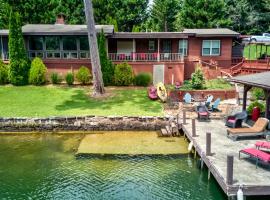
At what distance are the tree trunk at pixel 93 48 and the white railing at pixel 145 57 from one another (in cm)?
541

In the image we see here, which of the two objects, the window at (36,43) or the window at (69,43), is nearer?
the window at (69,43)

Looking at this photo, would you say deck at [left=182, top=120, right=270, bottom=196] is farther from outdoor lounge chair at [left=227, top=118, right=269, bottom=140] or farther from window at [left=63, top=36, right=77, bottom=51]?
window at [left=63, top=36, right=77, bottom=51]

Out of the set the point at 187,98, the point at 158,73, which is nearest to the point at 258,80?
the point at 187,98

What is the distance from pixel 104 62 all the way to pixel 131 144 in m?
12.0

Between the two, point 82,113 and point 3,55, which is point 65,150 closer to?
point 82,113

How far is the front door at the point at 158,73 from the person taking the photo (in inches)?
1204

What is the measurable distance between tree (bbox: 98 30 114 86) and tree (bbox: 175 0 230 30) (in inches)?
983

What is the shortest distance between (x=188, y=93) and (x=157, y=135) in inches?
220

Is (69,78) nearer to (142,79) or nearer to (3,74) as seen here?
(3,74)

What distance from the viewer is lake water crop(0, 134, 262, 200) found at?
517 inches

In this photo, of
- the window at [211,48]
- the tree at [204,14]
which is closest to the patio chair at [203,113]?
the window at [211,48]

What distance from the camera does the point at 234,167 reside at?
42.0 feet

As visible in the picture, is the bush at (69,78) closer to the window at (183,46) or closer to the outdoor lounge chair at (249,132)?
the window at (183,46)

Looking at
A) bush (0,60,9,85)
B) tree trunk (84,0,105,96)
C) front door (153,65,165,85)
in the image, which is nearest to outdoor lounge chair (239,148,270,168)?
tree trunk (84,0,105,96)
